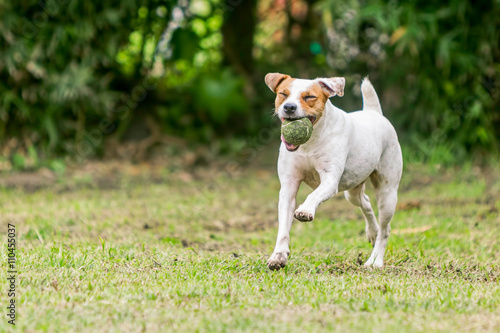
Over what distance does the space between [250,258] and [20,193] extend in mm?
4164

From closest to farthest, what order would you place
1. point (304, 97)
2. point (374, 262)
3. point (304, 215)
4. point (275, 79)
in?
1. point (304, 215)
2. point (304, 97)
3. point (275, 79)
4. point (374, 262)

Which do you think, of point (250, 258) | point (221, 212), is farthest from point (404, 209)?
point (250, 258)

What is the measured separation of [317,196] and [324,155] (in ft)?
1.08

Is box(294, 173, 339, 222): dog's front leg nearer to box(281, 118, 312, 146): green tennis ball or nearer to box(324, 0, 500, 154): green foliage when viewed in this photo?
box(281, 118, 312, 146): green tennis ball

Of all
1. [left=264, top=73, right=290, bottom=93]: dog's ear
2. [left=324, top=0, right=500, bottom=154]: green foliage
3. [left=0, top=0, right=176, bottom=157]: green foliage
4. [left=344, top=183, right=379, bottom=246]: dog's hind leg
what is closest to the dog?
[left=264, top=73, right=290, bottom=93]: dog's ear

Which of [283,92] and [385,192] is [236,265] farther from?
[385,192]

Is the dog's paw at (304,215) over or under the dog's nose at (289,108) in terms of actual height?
under

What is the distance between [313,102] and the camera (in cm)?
427

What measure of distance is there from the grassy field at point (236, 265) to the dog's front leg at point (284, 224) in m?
0.09

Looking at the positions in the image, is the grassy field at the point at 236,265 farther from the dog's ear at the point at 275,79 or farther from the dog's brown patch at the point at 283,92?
the dog's ear at the point at 275,79

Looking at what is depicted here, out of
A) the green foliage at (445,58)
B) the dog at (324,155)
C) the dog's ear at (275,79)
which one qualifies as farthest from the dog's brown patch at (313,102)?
the green foliage at (445,58)

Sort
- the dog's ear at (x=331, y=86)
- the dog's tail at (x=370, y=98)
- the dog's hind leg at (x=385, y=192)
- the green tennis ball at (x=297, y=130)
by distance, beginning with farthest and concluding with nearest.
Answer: the dog's tail at (x=370, y=98) < the dog's hind leg at (x=385, y=192) < the dog's ear at (x=331, y=86) < the green tennis ball at (x=297, y=130)

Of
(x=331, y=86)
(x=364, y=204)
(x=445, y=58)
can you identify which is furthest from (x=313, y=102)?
(x=445, y=58)

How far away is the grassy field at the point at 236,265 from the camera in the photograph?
318 centimetres
